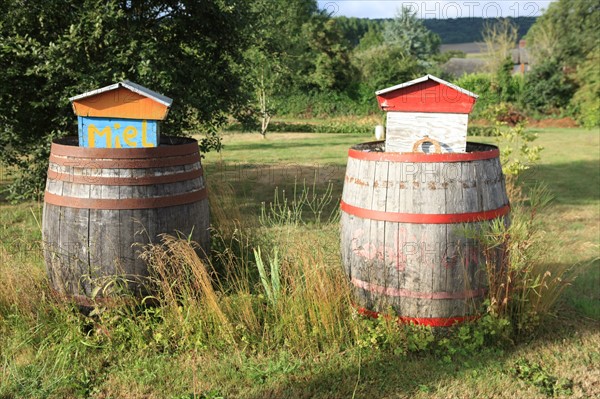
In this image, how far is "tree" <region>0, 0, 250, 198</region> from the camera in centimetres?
541

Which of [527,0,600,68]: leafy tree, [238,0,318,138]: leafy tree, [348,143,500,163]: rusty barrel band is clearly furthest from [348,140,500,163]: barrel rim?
[527,0,600,68]: leafy tree

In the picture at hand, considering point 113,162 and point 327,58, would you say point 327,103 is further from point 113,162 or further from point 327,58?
point 113,162

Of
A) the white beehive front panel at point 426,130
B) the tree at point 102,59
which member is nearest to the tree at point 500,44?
the tree at point 102,59

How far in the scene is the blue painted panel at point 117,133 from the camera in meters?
3.61

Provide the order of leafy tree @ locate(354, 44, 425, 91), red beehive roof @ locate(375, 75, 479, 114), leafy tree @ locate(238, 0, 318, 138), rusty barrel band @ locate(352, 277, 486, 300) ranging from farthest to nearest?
leafy tree @ locate(354, 44, 425, 91) < leafy tree @ locate(238, 0, 318, 138) < red beehive roof @ locate(375, 75, 479, 114) < rusty barrel band @ locate(352, 277, 486, 300)

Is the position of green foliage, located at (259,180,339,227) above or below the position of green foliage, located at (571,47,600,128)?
below

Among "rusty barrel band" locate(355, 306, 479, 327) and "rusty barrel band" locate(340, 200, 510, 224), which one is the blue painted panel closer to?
"rusty barrel band" locate(340, 200, 510, 224)

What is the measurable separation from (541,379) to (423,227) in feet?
3.49

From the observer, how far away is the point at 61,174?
3.42m

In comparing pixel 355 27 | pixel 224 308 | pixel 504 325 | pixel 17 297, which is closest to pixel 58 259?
pixel 17 297

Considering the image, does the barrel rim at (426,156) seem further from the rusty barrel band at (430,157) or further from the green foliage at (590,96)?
the green foliage at (590,96)

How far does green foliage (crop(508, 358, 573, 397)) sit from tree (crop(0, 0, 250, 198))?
4289 mm

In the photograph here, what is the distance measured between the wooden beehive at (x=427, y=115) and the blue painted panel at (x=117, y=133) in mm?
1556

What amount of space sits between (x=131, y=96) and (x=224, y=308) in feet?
5.03
